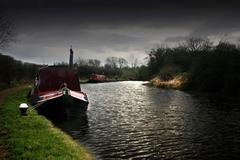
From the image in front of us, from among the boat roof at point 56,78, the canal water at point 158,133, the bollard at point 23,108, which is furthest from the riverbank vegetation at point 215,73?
the bollard at point 23,108

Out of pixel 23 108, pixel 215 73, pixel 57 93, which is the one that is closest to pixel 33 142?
pixel 23 108

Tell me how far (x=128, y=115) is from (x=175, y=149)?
34.3ft

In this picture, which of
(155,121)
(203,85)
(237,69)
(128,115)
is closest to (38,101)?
(128,115)

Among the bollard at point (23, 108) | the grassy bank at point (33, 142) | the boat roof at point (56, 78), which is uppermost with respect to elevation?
the boat roof at point (56, 78)

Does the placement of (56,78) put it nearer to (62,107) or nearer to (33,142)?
(62,107)

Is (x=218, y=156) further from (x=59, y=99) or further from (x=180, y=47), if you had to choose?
(x=180, y=47)

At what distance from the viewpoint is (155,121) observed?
857 inches

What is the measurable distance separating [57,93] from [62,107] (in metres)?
1.32

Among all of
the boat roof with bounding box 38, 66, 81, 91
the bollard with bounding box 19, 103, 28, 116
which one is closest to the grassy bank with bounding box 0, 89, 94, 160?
the bollard with bounding box 19, 103, 28, 116

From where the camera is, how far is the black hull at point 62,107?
74.6ft

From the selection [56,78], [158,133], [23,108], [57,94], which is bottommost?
[158,133]

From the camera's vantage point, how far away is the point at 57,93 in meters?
23.7

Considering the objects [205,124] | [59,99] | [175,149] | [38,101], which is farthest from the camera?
[38,101]

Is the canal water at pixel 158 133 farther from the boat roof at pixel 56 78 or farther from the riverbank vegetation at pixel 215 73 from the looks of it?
the riverbank vegetation at pixel 215 73
